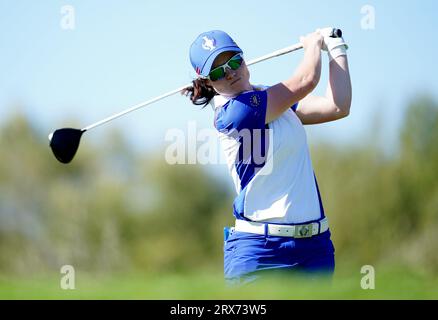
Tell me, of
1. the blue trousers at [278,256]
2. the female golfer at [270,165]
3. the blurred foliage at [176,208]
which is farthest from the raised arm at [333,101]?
the blurred foliage at [176,208]

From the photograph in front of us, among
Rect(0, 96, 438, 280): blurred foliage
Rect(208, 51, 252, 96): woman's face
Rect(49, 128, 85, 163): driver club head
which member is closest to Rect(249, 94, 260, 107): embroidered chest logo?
Rect(208, 51, 252, 96): woman's face

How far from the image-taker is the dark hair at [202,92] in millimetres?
5309

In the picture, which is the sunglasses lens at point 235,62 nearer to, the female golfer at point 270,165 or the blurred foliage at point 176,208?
the female golfer at point 270,165

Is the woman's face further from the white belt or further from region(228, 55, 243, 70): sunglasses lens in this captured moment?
the white belt

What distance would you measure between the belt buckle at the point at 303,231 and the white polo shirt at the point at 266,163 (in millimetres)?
41

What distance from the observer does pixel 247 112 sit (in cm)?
480

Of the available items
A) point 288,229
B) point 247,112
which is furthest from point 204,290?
point 247,112

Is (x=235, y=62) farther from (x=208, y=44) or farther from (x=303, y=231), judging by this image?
(x=303, y=231)

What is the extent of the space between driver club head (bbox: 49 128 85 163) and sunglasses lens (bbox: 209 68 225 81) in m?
2.07

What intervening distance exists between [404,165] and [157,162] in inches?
385

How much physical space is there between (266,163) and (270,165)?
0.03 metres

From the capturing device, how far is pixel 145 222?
3162 cm

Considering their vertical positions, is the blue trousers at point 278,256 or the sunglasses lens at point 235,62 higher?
the sunglasses lens at point 235,62
